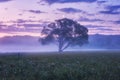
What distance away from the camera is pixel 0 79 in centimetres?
1226

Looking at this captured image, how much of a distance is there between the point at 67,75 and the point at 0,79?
9.09 ft

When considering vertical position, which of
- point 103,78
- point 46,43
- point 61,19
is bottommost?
point 46,43

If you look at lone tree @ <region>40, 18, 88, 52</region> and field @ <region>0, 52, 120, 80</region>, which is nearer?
field @ <region>0, 52, 120, 80</region>

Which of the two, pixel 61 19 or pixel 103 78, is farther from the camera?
pixel 61 19

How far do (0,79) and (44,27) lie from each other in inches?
4075

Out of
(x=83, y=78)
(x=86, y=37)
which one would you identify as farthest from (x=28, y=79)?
(x=86, y=37)

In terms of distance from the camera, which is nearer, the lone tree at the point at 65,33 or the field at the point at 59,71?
the field at the point at 59,71

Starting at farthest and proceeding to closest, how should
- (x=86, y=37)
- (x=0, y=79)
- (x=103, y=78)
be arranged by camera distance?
(x=86, y=37)
(x=103, y=78)
(x=0, y=79)

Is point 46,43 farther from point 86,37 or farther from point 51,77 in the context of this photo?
point 51,77

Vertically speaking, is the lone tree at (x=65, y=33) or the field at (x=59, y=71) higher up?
A: the field at (x=59, y=71)

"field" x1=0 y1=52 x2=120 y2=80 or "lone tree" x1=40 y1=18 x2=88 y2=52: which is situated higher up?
"field" x1=0 y1=52 x2=120 y2=80

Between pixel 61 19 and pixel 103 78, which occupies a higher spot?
pixel 103 78

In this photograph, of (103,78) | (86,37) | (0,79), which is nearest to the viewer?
(0,79)

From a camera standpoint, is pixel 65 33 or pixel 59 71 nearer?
pixel 59 71
